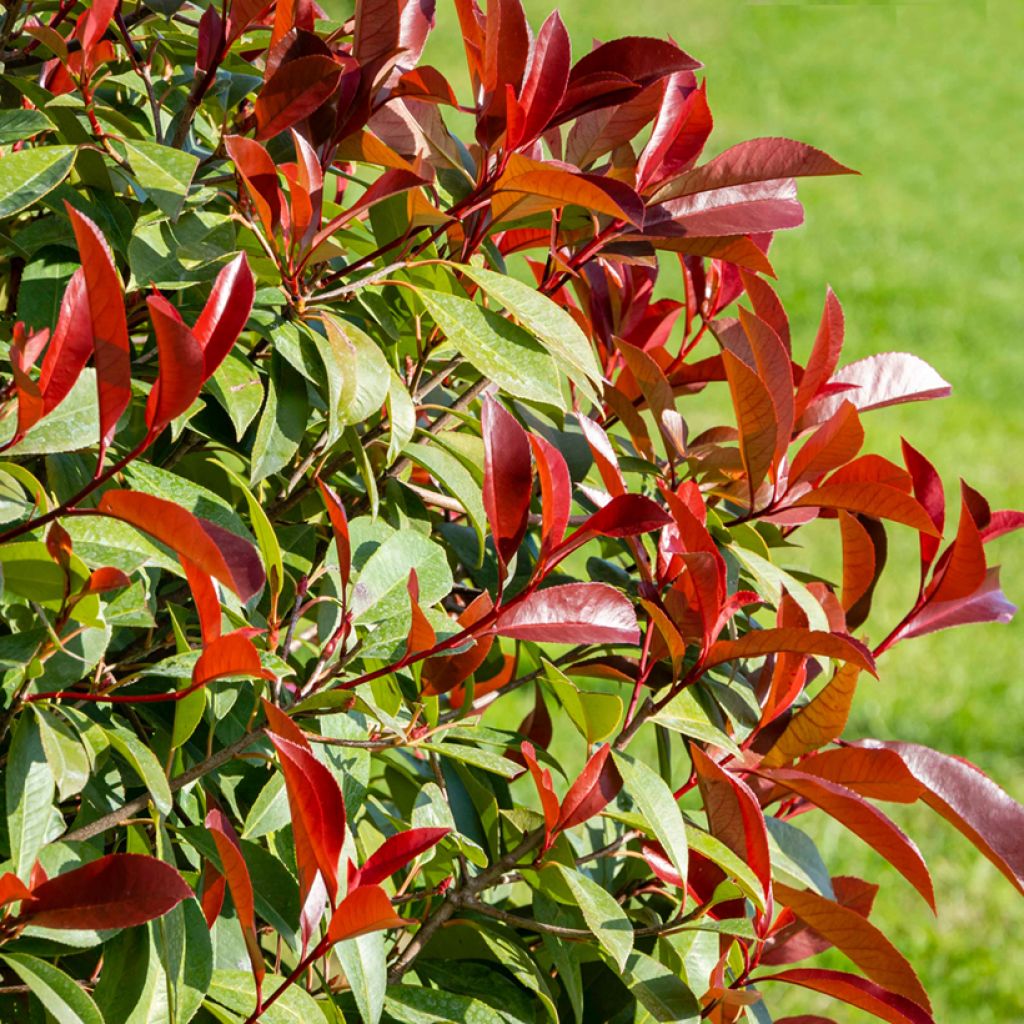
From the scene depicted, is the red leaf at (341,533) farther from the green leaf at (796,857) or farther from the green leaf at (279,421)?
the green leaf at (796,857)

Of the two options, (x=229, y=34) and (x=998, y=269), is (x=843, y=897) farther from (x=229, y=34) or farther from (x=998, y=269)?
(x=998, y=269)

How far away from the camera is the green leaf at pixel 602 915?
3.01ft

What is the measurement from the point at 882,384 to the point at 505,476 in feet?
1.63

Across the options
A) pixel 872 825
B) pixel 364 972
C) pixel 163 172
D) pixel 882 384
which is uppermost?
pixel 163 172

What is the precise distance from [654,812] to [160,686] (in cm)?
38

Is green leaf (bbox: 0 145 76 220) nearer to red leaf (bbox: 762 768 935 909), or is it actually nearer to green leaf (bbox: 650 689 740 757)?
green leaf (bbox: 650 689 740 757)

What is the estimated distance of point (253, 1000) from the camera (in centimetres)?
91

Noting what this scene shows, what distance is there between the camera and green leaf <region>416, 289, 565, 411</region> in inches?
37.8

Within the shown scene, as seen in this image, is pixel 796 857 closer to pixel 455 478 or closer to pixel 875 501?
pixel 875 501

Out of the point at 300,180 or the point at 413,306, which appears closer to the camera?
the point at 300,180

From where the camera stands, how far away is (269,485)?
1168mm

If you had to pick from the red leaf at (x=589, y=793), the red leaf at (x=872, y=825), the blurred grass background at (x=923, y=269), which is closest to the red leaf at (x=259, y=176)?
the red leaf at (x=589, y=793)

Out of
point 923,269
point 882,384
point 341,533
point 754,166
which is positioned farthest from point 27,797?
point 923,269

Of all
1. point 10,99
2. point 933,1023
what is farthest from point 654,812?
point 10,99
